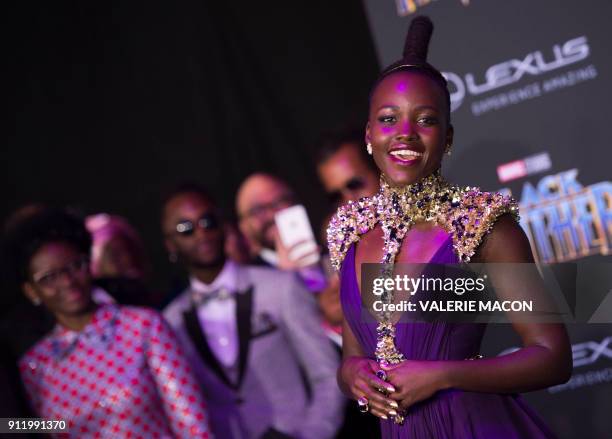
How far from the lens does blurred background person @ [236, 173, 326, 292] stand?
500cm

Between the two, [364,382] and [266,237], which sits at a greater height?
[266,237]

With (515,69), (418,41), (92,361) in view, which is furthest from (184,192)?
(418,41)

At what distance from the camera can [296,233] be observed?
492 centimetres

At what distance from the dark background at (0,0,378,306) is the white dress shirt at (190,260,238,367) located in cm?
192

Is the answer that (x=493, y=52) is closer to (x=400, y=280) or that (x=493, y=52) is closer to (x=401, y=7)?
(x=401, y=7)

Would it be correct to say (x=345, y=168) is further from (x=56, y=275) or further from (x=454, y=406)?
(x=454, y=406)

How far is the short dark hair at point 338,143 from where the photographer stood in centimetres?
411

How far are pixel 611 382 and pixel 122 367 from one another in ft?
6.76

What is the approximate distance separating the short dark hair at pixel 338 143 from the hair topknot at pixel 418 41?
5.67 feet

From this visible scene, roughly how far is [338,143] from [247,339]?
43.3 inches

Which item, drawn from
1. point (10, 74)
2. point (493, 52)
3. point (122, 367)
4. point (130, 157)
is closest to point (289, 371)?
point (122, 367)

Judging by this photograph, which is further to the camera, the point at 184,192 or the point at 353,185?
the point at 184,192

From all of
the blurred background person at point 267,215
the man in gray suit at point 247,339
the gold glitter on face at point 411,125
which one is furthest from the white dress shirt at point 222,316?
the gold glitter on face at point 411,125

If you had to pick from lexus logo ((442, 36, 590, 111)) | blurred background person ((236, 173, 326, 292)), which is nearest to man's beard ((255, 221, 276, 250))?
blurred background person ((236, 173, 326, 292))
